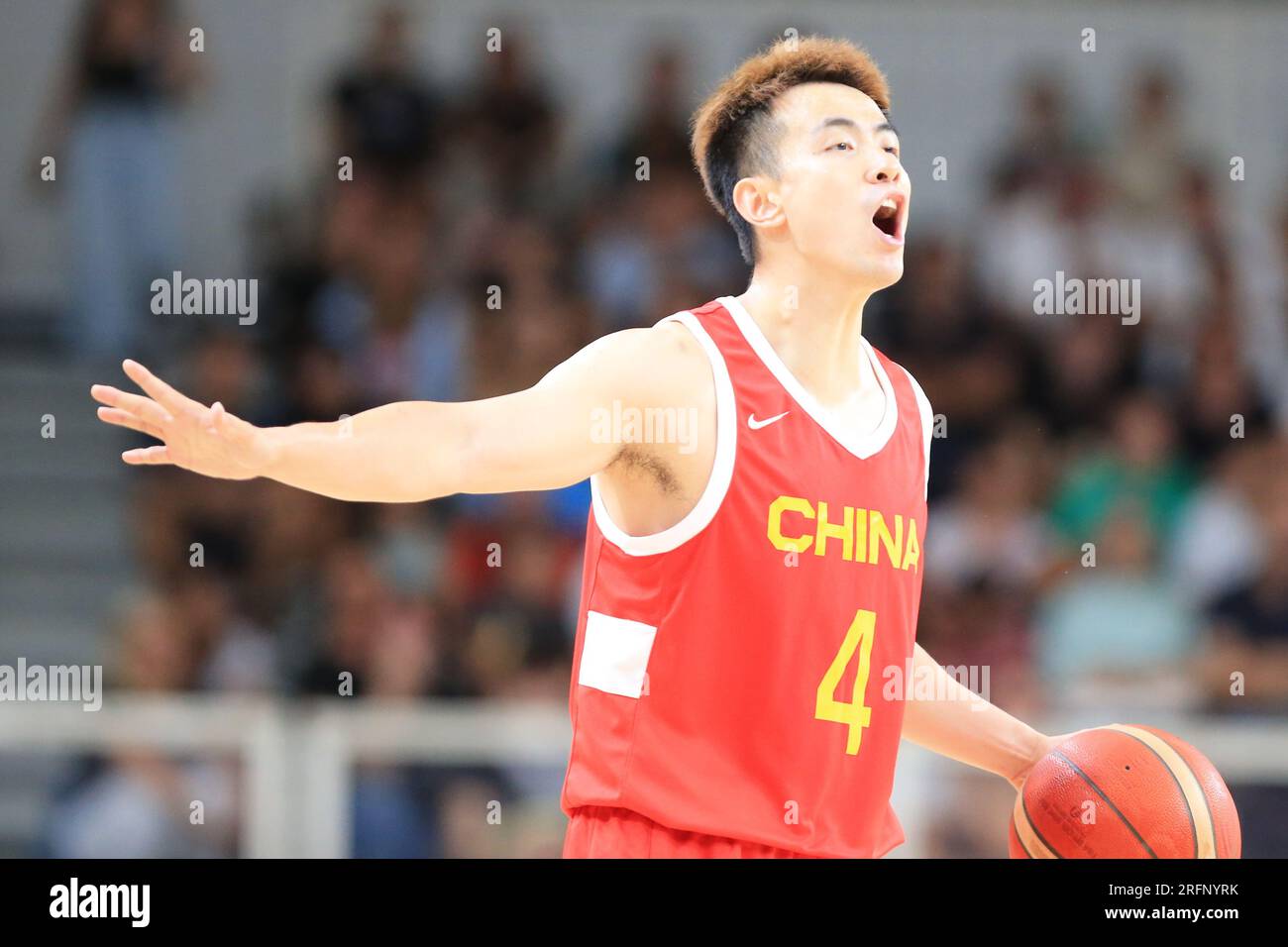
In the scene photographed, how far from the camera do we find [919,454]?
4219 millimetres

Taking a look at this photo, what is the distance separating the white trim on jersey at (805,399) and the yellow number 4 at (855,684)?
370 millimetres

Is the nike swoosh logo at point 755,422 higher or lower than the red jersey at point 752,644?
higher

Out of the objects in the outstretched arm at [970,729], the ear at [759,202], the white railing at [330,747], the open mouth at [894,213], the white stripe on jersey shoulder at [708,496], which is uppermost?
the ear at [759,202]

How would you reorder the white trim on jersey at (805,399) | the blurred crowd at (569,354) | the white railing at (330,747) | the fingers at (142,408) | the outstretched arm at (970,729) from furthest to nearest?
the blurred crowd at (569,354), the white railing at (330,747), the outstretched arm at (970,729), the white trim on jersey at (805,399), the fingers at (142,408)

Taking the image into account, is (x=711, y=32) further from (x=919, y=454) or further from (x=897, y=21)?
(x=919, y=454)

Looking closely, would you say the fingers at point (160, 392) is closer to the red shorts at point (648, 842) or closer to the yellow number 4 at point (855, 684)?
the red shorts at point (648, 842)

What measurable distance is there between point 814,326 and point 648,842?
1.17 m

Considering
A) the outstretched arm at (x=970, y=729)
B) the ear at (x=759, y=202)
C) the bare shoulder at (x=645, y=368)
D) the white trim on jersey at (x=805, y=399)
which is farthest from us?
the outstretched arm at (x=970, y=729)

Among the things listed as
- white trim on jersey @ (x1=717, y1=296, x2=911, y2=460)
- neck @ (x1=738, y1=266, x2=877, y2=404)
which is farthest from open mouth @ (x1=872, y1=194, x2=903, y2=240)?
white trim on jersey @ (x1=717, y1=296, x2=911, y2=460)

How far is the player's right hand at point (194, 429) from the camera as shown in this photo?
326cm

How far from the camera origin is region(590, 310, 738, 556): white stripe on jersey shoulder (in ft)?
12.4

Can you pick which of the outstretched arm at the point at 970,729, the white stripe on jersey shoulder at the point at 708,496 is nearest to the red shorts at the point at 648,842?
the white stripe on jersey shoulder at the point at 708,496

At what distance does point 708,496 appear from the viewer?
12.4 feet
